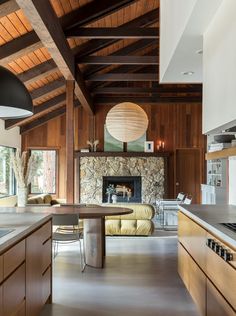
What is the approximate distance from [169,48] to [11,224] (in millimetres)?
2423

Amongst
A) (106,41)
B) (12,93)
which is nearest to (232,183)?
(12,93)

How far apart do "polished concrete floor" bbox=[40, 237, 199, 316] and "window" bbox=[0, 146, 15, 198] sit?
419 cm

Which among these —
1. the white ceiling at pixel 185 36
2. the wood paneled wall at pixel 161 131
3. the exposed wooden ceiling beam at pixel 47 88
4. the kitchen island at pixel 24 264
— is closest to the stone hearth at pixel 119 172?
the wood paneled wall at pixel 161 131

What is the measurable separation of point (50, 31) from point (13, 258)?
327 centimetres

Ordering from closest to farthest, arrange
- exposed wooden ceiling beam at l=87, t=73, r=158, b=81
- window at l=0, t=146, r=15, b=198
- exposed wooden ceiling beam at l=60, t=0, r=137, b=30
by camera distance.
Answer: exposed wooden ceiling beam at l=60, t=0, r=137, b=30, exposed wooden ceiling beam at l=87, t=73, r=158, b=81, window at l=0, t=146, r=15, b=198

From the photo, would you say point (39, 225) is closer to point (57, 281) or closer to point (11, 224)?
point (11, 224)

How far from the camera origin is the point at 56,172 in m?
11.4

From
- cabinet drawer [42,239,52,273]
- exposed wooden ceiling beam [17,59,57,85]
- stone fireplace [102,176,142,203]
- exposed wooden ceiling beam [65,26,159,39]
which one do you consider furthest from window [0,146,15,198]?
cabinet drawer [42,239,52,273]

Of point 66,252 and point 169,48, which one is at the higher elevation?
point 169,48

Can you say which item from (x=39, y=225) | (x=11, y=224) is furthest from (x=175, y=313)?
(x=11, y=224)

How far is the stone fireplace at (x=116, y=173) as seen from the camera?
1110cm

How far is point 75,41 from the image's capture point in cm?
688

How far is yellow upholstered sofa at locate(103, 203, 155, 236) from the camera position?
23.1ft

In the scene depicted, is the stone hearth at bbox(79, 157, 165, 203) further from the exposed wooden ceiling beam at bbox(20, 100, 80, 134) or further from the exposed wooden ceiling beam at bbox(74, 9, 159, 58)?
the exposed wooden ceiling beam at bbox(74, 9, 159, 58)
